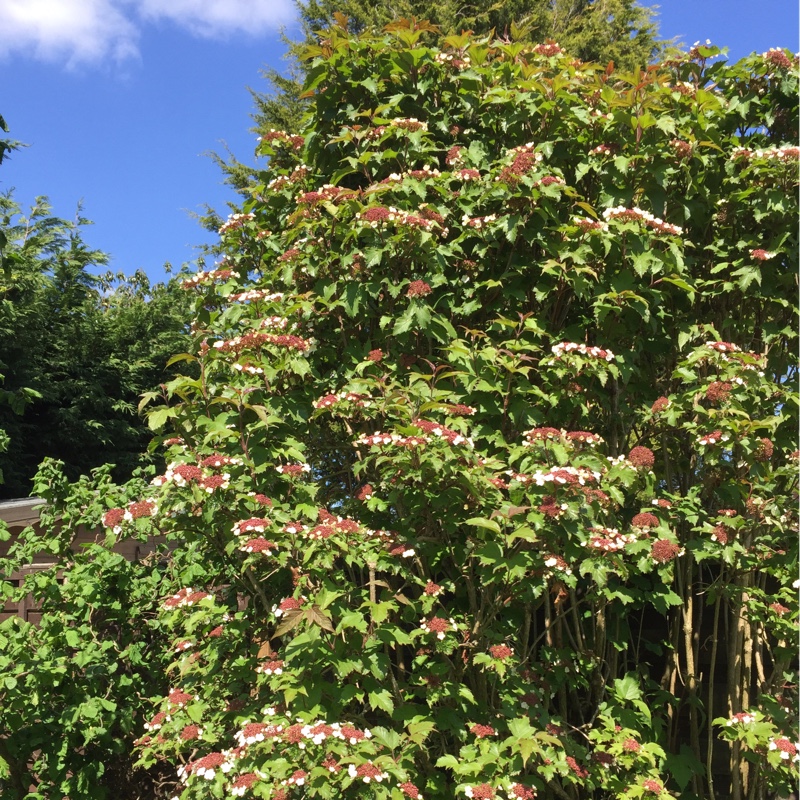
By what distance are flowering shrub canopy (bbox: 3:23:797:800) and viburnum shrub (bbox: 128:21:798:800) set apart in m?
0.01

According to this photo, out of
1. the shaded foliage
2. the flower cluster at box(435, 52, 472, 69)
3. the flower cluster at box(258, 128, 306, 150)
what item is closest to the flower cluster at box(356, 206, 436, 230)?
the flower cluster at box(435, 52, 472, 69)

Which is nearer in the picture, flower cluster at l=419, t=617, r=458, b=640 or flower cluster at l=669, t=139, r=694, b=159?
flower cluster at l=419, t=617, r=458, b=640

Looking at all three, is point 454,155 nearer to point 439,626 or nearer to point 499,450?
point 499,450

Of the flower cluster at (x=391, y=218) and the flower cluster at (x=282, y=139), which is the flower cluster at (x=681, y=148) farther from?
the flower cluster at (x=282, y=139)

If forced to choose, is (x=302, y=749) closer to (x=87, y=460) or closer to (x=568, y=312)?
(x=568, y=312)

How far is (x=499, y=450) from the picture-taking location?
115 inches

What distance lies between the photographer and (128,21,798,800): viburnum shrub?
2465 mm

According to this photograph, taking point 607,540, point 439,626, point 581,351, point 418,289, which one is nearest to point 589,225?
point 581,351

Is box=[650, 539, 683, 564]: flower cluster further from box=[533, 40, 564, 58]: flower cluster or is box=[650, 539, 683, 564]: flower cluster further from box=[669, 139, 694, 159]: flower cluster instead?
box=[533, 40, 564, 58]: flower cluster

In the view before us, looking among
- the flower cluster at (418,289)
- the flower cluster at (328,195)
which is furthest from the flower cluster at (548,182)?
the flower cluster at (328,195)

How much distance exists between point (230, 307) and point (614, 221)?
5.31ft

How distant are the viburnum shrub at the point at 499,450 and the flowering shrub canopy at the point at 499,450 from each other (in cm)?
1

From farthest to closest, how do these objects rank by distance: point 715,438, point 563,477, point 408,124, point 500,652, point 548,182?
point 408,124
point 548,182
point 715,438
point 500,652
point 563,477

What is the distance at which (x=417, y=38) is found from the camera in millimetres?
3287
